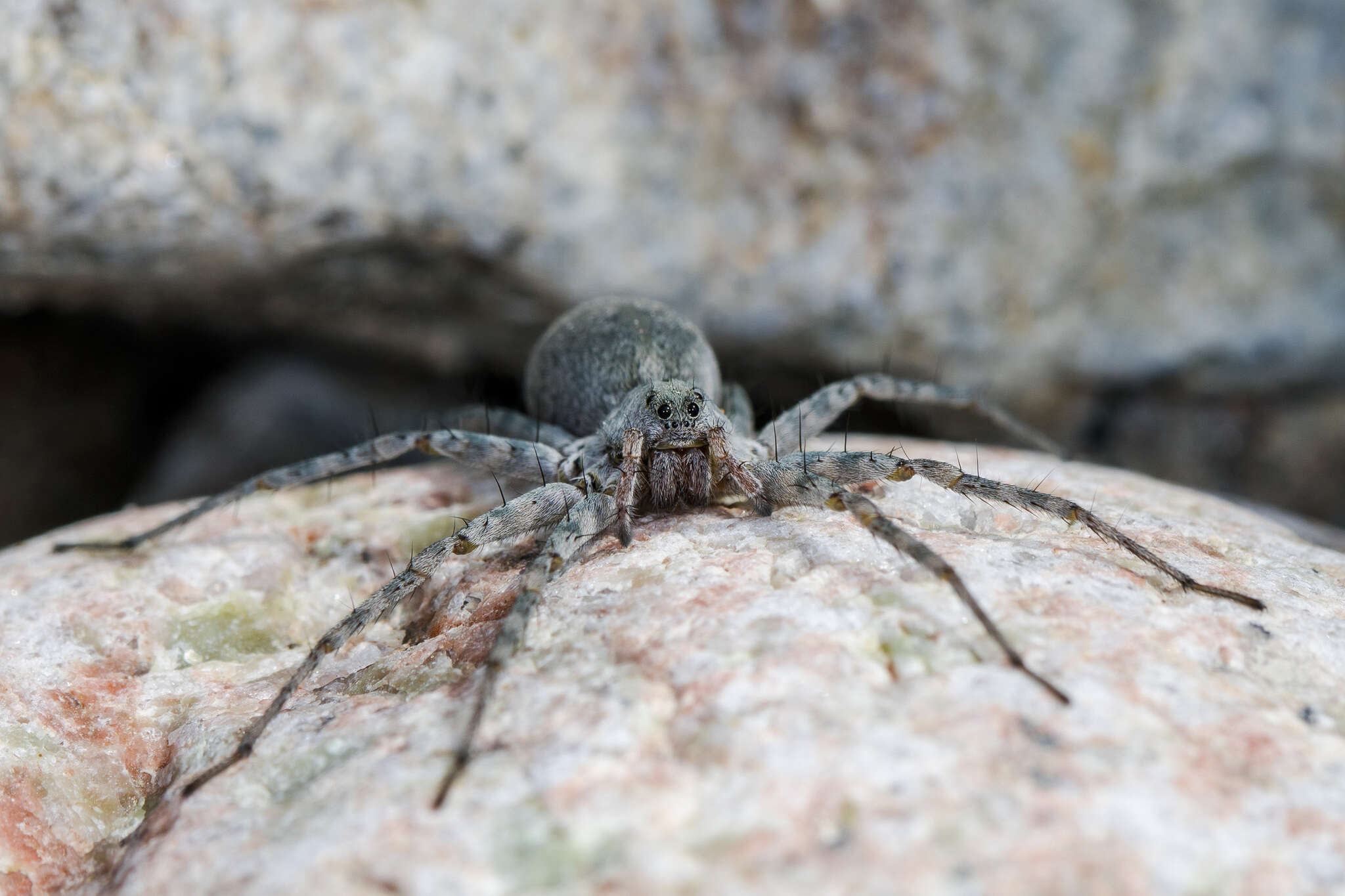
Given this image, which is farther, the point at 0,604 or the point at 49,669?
the point at 0,604

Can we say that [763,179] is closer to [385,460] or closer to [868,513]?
[385,460]

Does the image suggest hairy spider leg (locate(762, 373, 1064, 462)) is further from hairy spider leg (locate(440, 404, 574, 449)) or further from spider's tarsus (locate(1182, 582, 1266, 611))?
spider's tarsus (locate(1182, 582, 1266, 611))

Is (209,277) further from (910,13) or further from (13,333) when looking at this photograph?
(910,13)

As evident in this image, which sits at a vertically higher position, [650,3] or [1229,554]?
[650,3]

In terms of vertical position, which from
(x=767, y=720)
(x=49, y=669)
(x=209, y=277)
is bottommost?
(x=49, y=669)

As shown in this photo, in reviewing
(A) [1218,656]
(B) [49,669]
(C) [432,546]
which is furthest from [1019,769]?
(B) [49,669]

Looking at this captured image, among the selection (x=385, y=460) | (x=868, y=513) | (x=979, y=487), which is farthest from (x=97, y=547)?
(x=979, y=487)

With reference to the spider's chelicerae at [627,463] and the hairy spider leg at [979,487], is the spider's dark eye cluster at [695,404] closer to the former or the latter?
the spider's chelicerae at [627,463]
